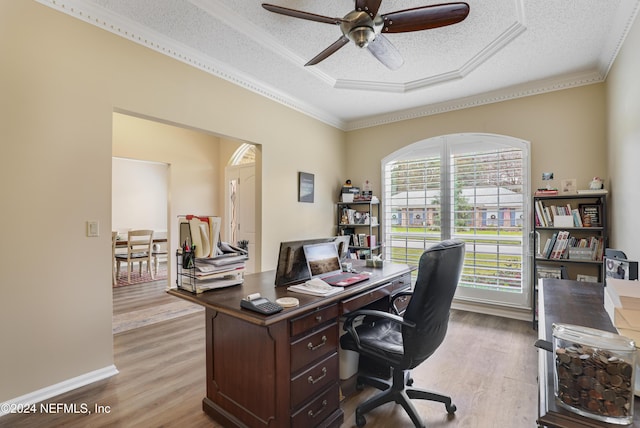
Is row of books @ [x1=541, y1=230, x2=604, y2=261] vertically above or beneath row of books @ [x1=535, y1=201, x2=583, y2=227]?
beneath

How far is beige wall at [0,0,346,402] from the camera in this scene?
2.02 metres

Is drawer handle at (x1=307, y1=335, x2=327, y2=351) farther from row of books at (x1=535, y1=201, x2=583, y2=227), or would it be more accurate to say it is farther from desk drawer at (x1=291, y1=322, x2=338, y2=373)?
row of books at (x1=535, y1=201, x2=583, y2=227)

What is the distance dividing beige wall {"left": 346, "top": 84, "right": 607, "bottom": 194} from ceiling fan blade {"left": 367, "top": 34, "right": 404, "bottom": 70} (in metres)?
2.00

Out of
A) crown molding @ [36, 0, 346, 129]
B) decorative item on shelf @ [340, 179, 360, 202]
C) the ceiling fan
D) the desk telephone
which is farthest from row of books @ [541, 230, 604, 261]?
crown molding @ [36, 0, 346, 129]

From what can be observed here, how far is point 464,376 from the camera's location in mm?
2441

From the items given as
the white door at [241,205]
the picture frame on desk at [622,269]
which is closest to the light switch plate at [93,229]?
the white door at [241,205]

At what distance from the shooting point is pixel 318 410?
1.76m

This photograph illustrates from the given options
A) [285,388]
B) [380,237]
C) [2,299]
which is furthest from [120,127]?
[285,388]

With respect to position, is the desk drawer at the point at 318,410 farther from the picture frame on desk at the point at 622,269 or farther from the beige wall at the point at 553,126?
the beige wall at the point at 553,126

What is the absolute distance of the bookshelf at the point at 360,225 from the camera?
15.5 feet

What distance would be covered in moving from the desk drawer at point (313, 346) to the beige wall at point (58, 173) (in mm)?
1798

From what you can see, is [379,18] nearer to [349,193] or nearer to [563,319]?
[563,319]

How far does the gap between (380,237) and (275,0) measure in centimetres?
351

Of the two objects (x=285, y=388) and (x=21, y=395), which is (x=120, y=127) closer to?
(x=21, y=395)
